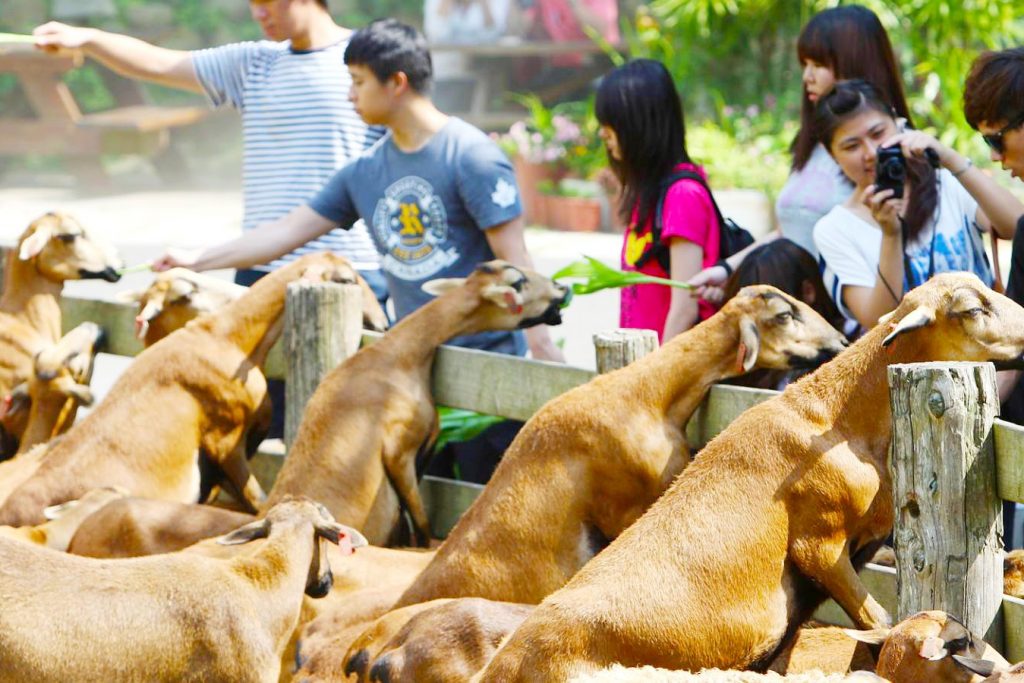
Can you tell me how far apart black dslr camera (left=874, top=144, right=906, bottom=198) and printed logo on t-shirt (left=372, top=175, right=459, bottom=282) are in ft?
6.15

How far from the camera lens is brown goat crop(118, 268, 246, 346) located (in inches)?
272

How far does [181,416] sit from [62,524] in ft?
2.33

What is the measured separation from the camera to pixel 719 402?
5023 mm

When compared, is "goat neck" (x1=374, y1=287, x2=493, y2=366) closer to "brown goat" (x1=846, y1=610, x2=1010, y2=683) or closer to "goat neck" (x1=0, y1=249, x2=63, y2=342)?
"goat neck" (x1=0, y1=249, x2=63, y2=342)

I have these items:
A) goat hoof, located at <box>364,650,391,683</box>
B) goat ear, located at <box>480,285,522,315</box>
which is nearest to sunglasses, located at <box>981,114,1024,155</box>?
goat ear, located at <box>480,285,522,315</box>

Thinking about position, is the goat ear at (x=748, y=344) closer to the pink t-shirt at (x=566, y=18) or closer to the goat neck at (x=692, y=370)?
the goat neck at (x=692, y=370)

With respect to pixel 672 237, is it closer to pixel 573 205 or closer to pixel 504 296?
pixel 504 296

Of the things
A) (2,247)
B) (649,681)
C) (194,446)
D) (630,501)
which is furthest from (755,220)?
(649,681)

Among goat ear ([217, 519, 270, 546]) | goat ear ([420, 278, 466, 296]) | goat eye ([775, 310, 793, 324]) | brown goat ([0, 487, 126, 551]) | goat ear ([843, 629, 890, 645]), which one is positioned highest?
goat eye ([775, 310, 793, 324])

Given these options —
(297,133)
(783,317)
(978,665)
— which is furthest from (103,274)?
(978,665)

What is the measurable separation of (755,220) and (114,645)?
11041mm

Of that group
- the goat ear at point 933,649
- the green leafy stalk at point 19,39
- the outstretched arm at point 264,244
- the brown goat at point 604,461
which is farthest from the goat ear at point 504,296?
the green leafy stalk at point 19,39

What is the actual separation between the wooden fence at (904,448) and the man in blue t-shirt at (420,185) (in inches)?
17.3

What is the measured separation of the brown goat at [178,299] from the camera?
692cm
